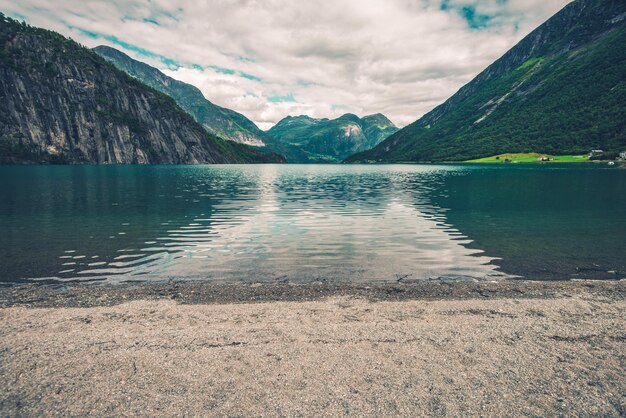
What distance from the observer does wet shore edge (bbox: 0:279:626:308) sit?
16.0m

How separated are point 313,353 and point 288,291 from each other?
6.57m

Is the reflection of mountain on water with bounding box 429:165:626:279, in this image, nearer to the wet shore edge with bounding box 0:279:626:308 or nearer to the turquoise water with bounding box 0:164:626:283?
the turquoise water with bounding box 0:164:626:283

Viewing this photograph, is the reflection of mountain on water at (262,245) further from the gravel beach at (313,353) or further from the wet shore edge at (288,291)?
the gravel beach at (313,353)

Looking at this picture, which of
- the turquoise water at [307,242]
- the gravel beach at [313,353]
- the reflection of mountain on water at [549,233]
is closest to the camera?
the gravel beach at [313,353]

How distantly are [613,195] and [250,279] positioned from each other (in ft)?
246

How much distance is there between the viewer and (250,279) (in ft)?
64.6

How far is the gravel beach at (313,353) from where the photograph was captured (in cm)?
854

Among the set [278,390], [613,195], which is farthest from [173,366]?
[613,195]

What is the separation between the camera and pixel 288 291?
17.3 metres

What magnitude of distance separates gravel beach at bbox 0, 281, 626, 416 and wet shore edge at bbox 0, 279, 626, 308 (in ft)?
0.48

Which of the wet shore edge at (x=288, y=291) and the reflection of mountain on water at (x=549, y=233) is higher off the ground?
the reflection of mountain on water at (x=549, y=233)

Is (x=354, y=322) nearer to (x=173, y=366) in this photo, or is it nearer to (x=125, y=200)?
(x=173, y=366)

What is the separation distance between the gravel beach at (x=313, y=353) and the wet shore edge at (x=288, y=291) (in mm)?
145

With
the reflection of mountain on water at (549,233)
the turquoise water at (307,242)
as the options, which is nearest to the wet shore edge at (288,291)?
the turquoise water at (307,242)
